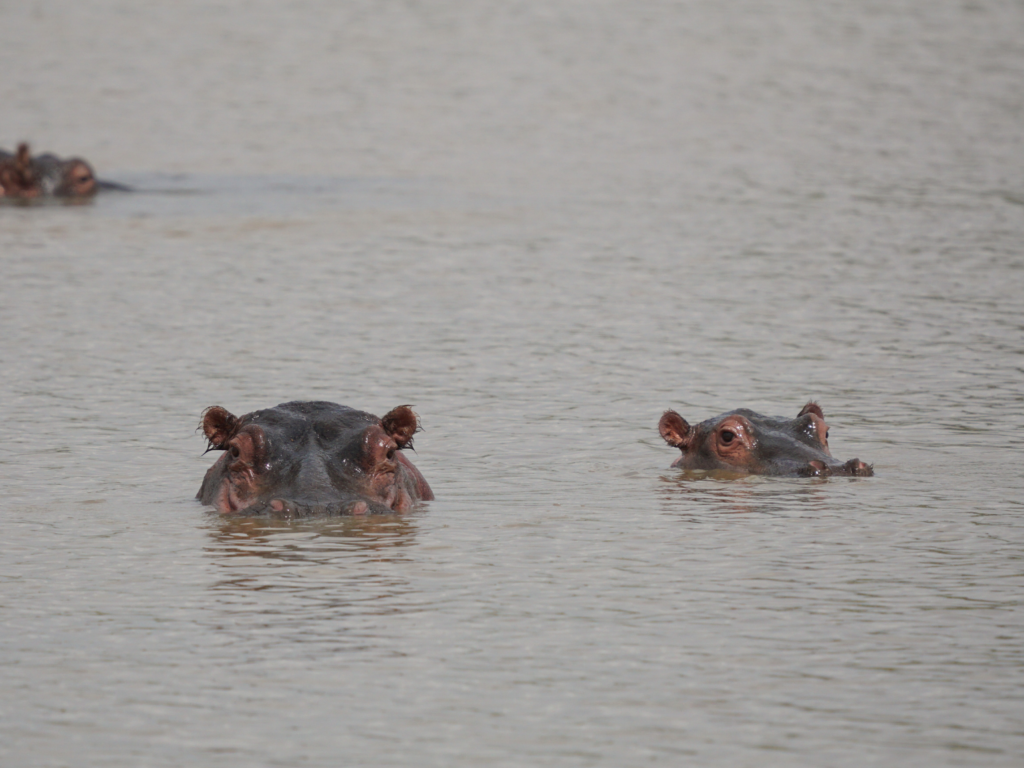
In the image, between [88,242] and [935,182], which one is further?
[935,182]

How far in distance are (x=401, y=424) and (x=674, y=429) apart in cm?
240

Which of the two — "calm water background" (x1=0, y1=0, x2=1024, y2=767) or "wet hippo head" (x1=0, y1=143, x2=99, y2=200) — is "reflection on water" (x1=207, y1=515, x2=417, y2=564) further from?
"wet hippo head" (x1=0, y1=143, x2=99, y2=200)

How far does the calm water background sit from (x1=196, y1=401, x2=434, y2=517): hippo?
0.51 ft

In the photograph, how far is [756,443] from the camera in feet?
36.8

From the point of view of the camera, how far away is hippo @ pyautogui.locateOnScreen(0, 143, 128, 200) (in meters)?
24.8

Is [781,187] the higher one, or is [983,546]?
[781,187]

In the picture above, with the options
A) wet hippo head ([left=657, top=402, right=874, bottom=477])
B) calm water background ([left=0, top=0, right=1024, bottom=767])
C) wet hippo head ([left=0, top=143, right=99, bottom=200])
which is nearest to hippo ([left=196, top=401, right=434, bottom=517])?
calm water background ([left=0, top=0, right=1024, bottom=767])

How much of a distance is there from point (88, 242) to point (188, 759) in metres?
15.5

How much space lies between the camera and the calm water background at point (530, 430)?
6.71 meters

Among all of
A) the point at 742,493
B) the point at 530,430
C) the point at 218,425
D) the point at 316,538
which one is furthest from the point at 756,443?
the point at 218,425

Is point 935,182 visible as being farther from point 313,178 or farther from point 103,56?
point 103,56

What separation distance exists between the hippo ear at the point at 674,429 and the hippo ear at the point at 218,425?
277cm

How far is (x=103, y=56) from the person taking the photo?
→ 41.2 meters

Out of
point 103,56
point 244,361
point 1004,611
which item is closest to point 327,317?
point 244,361
